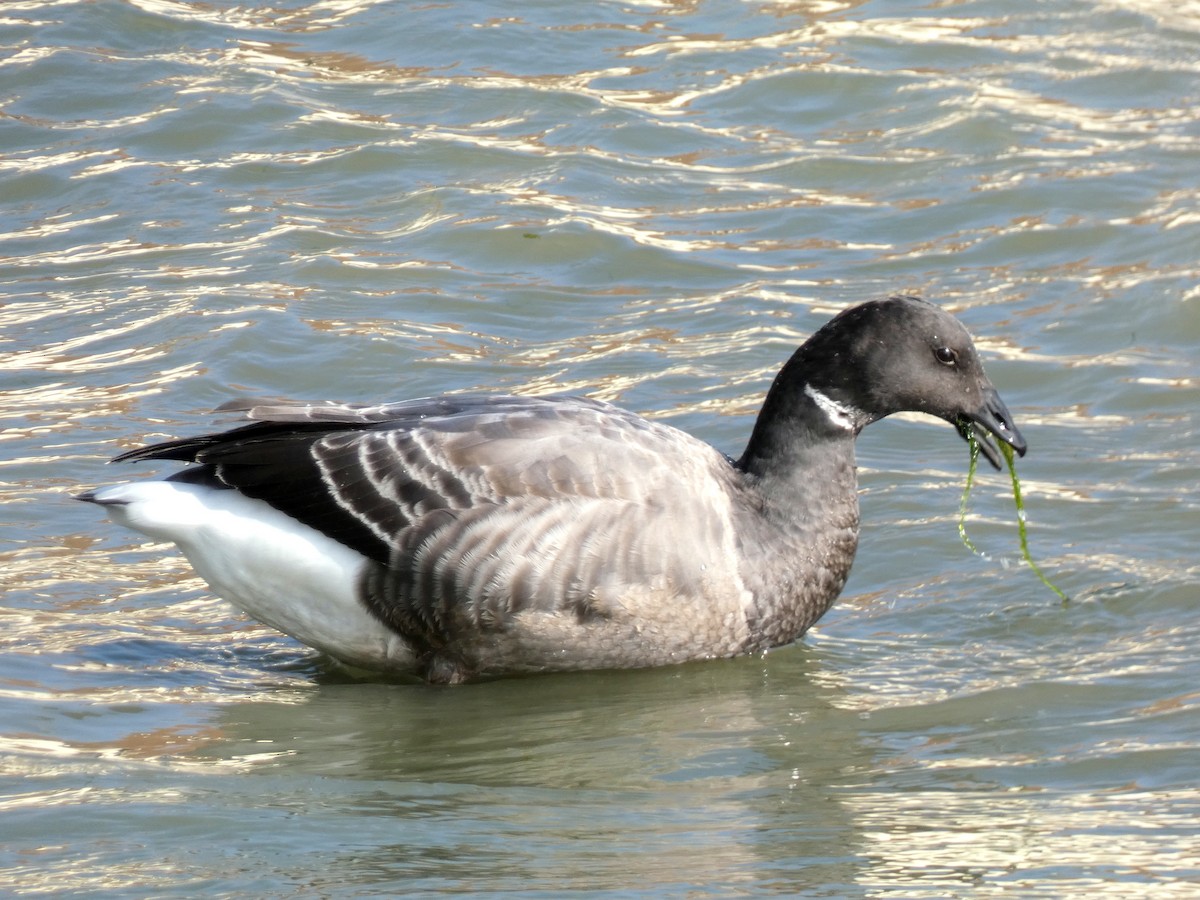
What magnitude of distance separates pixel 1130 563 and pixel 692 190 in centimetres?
550

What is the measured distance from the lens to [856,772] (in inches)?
229

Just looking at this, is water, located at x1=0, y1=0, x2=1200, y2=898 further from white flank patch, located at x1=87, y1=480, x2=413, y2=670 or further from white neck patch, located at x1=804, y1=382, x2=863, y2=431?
white neck patch, located at x1=804, y1=382, x2=863, y2=431

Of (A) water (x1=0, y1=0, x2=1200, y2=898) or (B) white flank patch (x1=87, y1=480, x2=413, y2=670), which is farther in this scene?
(B) white flank patch (x1=87, y1=480, x2=413, y2=670)

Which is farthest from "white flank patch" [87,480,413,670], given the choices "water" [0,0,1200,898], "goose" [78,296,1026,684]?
"water" [0,0,1200,898]

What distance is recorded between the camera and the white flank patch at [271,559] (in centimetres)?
687

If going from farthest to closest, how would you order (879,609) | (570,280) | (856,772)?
1. (570,280)
2. (879,609)
3. (856,772)

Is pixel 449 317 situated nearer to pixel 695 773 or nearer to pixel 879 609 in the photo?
pixel 879 609

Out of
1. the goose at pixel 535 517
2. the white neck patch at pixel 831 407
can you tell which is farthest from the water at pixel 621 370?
the white neck patch at pixel 831 407

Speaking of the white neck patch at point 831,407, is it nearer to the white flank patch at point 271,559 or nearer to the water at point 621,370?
the water at point 621,370

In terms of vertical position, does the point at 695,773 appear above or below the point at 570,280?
below

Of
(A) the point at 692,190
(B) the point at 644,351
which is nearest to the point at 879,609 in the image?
(B) the point at 644,351

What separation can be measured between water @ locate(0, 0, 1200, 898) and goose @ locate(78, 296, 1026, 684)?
25cm

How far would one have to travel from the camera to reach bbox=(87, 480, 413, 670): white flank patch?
271 inches

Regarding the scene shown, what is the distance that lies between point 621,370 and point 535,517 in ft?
10.8
